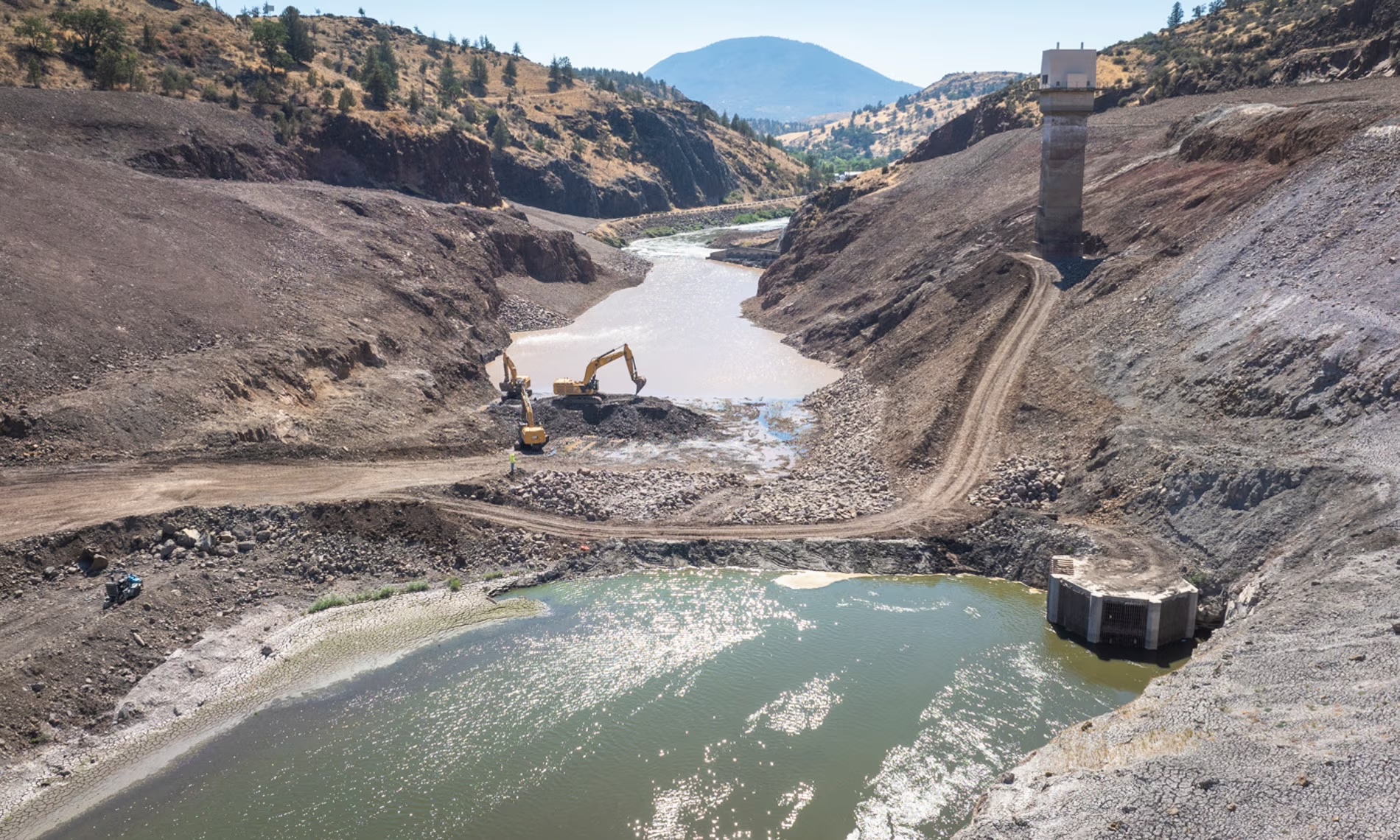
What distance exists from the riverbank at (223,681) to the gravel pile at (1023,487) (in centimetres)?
1339

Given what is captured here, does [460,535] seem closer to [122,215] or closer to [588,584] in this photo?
[588,584]

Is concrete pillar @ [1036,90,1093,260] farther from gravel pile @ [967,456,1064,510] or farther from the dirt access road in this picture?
gravel pile @ [967,456,1064,510]

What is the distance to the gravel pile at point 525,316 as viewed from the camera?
200ft

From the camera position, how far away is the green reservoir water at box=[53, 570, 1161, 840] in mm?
17266

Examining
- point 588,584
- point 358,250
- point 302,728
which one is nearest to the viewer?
point 302,728

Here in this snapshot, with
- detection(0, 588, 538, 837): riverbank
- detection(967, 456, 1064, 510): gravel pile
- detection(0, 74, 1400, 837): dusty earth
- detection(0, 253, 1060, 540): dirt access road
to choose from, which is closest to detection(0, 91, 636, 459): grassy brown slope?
detection(0, 74, 1400, 837): dusty earth

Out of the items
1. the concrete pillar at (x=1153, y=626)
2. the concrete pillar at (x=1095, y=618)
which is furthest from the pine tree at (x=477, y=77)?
the concrete pillar at (x=1153, y=626)

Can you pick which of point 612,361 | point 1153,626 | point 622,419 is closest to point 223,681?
point 622,419

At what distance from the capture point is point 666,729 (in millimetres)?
19812

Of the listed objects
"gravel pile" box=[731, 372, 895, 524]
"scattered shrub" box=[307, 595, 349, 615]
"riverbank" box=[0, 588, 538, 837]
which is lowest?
"riverbank" box=[0, 588, 538, 837]

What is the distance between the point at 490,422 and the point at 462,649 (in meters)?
16.8

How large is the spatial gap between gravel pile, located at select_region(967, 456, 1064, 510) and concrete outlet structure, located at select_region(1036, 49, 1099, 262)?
1760cm

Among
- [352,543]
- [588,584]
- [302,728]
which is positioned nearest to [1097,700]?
[588,584]

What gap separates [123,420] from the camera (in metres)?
30.4
